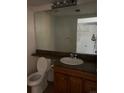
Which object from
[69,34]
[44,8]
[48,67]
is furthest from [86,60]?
[44,8]

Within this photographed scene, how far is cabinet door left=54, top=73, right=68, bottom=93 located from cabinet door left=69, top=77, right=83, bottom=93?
106 mm

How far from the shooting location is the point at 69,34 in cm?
284

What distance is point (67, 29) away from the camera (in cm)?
287

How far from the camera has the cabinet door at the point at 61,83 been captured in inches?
87.6

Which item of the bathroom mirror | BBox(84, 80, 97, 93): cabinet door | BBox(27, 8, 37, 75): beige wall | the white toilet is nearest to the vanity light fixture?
the bathroom mirror

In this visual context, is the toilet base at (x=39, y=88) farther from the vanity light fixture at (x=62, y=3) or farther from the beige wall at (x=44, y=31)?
the vanity light fixture at (x=62, y=3)

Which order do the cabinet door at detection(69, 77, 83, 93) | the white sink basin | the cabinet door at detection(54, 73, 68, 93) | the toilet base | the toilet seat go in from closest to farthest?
the cabinet door at detection(69, 77, 83, 93) → the cabinet door at detection(54, 73, 68, 93) → the white sink basin → the toilet seat → the toilet base

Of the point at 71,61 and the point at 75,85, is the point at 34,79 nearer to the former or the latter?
the point at 71,61

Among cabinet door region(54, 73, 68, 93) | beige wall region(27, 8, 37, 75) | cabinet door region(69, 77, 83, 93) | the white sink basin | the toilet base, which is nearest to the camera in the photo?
cabinet door region(69, 77, 83, 93)

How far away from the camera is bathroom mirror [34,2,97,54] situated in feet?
8.15

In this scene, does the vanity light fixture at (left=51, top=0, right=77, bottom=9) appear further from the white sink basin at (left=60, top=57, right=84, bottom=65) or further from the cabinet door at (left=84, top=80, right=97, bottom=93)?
the cabinet door at (left=84, top=80, right=97, bottom=93)
